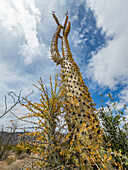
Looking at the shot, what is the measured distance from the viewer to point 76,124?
273 centimetres

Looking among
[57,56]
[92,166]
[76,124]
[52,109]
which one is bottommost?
[92,166]

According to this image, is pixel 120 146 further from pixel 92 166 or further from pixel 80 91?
pixel 80 91

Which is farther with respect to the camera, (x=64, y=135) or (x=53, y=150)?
(x=64, y=135)

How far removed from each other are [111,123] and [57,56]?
4.37 meters

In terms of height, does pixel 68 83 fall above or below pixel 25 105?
above

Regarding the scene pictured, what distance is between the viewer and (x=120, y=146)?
8.18 feet

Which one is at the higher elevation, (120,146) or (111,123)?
(111,123)

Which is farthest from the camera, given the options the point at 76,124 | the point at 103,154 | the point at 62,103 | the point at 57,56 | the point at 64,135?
the point at 57,56

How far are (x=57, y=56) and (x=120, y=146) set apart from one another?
4942 mm

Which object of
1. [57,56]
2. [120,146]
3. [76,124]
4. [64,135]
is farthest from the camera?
[57,56]

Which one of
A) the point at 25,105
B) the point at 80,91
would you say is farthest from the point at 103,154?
the point at 25,105

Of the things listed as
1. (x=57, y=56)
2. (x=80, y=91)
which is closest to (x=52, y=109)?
(x=80, y=91)

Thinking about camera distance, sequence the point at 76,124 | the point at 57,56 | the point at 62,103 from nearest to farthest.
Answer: the point at 76,124
the point at 62,103
the point at 57,56

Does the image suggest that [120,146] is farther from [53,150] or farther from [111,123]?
[53,150]
